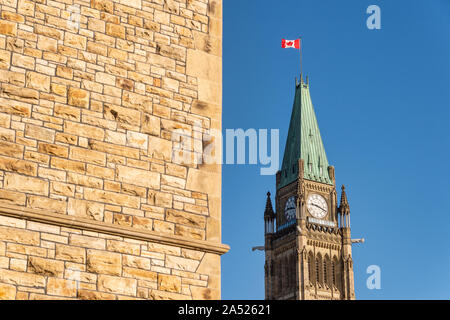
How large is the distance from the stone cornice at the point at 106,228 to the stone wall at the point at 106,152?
0.5 inches

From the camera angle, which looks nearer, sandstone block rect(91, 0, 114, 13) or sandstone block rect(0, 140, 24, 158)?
sandstone block rect(0, 140, 24, 158)

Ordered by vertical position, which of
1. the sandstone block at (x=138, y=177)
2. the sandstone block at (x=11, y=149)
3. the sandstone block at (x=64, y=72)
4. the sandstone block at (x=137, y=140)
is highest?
the sandstone block at (x=64, y=72)

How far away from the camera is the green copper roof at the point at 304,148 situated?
91.9 meters

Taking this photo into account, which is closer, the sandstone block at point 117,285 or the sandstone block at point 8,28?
the sandstone block at point 117,285

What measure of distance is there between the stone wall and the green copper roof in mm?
80314

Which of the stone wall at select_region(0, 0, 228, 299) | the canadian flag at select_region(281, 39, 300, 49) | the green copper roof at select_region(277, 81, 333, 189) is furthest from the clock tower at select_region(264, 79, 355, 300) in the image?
the stone wall at select_region(0, 0, 228, 299)

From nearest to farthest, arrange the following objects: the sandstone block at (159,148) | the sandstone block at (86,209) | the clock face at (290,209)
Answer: the sandstone block at (86,209) → the sandstone block at (159,148) → the clock face at (290,209)

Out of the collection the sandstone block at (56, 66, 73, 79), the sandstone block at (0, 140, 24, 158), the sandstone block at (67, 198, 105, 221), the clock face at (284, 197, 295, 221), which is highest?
the clock face at (284, 197, 295, 221)

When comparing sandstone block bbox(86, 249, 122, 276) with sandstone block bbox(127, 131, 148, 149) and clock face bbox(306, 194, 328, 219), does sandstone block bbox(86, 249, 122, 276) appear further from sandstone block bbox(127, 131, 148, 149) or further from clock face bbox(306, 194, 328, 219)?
clock face bbox(306, 194, 328, 219)

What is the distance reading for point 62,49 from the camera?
10.3 metres

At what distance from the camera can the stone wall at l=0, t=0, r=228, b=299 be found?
9.45 metres

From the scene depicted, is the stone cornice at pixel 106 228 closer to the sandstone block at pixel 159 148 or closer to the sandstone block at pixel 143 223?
the sandstone block at pixel 143 223

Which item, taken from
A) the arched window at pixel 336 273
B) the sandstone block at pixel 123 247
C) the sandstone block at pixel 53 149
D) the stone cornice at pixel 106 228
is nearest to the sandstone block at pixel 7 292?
the stone cornice at pixel 106 228
